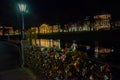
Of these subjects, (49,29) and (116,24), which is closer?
(116,24)

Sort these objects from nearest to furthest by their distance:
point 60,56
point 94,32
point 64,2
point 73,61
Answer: point 73,61, point 60,56, point 94,32, point 64,2

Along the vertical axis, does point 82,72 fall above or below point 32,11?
below

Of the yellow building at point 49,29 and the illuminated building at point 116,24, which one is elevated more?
the yellow building at point 49,29

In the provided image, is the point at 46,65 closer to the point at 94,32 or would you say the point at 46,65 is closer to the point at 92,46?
the point at 94,32

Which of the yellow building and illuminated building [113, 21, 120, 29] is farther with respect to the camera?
the yellow building

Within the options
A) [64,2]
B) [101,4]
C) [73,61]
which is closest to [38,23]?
[64,2]


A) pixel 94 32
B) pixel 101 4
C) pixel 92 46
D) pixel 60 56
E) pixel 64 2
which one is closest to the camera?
pixel 60 56

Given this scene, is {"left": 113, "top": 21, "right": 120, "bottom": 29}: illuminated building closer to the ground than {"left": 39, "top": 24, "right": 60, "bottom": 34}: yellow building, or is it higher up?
closer to the ground

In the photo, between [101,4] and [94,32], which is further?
[101,4]

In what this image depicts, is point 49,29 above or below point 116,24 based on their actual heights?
above

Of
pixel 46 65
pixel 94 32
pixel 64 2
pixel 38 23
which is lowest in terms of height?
pixel 46 65

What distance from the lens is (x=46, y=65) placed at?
7309 millimetres

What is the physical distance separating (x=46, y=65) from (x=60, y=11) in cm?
4309

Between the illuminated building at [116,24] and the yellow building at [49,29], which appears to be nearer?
the illuminated building at [116,24]
